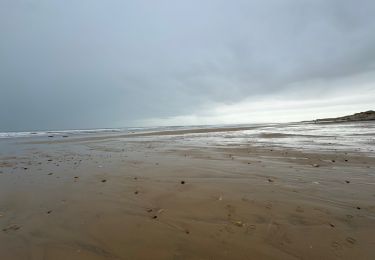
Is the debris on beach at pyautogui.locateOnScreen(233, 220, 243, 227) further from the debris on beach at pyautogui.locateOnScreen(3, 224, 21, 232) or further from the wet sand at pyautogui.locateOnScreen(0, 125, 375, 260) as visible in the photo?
the debris on beach at pyautogui.locateOnScreen(3, 224, 21, 232)

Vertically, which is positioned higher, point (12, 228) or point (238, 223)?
point (12, 228)

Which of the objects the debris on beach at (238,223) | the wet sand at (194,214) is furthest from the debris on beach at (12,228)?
the debris on beach at (238,223)

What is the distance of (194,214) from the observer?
164 inches

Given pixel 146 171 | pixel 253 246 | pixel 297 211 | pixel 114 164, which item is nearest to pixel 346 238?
pixel 297 211

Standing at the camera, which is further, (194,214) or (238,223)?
(194,214)

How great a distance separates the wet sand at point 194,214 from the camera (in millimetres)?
3035

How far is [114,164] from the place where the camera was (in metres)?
9.41

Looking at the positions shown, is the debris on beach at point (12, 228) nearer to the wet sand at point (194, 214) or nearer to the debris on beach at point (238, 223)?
the wet sand at point (194, 214)

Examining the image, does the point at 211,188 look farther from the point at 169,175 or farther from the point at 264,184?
the point at 169,175

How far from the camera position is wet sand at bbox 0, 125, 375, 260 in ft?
9.96

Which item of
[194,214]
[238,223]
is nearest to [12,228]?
[194,214]

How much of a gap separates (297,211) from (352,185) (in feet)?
8.05

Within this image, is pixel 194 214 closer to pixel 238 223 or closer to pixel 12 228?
pixel 238 223

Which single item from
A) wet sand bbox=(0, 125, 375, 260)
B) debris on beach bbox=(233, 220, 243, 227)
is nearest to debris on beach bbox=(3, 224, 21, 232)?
wet sand bbox=(0, 125, 375, 260)
